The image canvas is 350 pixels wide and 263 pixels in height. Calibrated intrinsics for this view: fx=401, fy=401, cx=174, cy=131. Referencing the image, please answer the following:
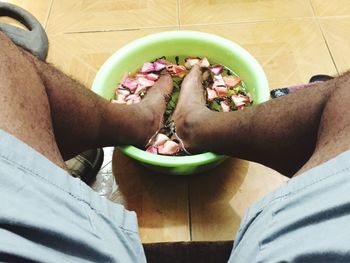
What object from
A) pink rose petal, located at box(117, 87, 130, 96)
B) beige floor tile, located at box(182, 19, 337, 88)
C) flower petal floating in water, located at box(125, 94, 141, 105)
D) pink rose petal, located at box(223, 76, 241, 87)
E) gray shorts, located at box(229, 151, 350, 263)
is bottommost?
gray shorts, located at box(229, 151, 350, 263)

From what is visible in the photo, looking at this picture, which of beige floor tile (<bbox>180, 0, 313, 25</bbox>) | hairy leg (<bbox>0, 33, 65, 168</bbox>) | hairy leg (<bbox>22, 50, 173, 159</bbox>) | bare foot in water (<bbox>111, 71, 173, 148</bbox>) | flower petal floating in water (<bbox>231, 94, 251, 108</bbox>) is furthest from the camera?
beige floor tile (<bbox>180, 0, 313, 25</bbox>)

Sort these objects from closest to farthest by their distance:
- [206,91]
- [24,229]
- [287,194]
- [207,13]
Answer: [24,229]
[287,194]
[206,91]
[207,13]

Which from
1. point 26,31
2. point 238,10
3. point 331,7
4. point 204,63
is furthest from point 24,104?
point 331,7

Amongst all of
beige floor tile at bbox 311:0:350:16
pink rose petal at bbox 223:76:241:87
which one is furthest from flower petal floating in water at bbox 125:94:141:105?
beige floor tile at bbox 311:0:350:16

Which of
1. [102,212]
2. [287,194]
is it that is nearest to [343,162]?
[287,194]

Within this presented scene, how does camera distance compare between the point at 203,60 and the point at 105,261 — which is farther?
the point at 203,60

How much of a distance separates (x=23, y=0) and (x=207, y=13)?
24.6 inches

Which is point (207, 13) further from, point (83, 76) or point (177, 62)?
point (83, 76)

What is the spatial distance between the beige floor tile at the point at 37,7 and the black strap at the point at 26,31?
5 centimetres

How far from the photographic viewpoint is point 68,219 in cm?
46

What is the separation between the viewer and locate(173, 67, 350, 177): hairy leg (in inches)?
24.5

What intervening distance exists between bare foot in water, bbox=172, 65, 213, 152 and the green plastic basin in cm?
5

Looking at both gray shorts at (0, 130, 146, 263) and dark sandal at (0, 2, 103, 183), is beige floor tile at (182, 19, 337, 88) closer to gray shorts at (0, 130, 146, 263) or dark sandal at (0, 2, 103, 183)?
dark sandal at (0, 2, 103, 183)

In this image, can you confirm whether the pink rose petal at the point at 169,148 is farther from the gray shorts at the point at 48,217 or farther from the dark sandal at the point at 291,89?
the gray shorts at the point at 48,217
